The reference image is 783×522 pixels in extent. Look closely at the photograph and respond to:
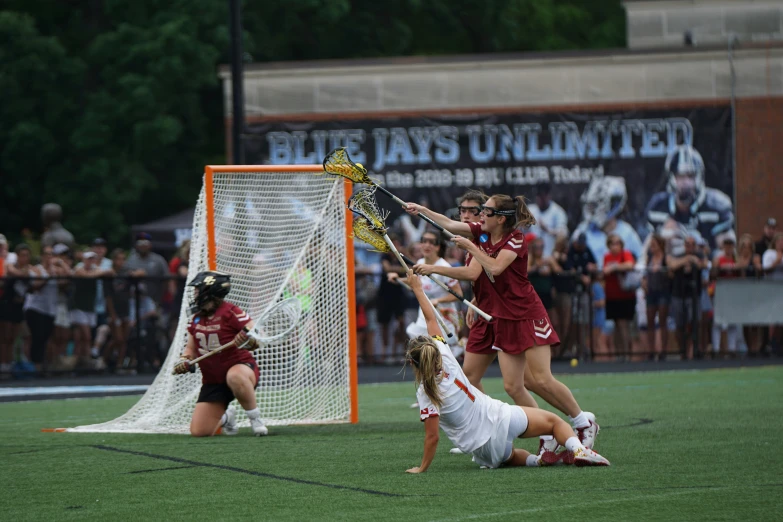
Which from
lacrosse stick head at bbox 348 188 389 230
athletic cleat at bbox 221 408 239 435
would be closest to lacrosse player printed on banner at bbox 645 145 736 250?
athletic cleat at bbox 221 408 239 435

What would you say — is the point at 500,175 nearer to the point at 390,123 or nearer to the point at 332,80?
the point at 390,123

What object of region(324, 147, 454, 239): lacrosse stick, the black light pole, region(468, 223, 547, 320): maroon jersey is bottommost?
region(468, 223, 547, 320): maroon jersey

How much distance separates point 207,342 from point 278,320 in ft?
3.57

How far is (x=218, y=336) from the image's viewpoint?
33.0 feet

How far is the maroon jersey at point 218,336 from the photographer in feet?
32.9

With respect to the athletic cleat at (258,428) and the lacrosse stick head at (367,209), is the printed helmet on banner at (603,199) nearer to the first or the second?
the athletic cleat at (258,428)

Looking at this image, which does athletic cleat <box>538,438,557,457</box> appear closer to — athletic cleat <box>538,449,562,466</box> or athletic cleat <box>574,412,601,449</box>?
athletic cleat <box>538,449,562,466</box>

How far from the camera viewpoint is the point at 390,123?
20.8 metres

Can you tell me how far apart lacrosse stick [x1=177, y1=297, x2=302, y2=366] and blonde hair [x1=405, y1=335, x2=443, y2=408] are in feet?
10.4

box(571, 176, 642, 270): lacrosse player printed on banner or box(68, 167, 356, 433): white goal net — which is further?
box(571, 176, 642, 270): lacrosse player printed on banner

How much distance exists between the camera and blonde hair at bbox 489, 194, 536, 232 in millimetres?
8117

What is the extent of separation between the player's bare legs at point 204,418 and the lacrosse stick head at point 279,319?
788mm

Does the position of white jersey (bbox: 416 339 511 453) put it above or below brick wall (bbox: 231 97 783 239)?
below

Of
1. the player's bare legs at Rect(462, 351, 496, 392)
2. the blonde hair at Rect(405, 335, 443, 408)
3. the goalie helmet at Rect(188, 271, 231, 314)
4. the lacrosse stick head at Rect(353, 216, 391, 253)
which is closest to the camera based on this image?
the blonde hair at Rect(405, 335, 443, 408)
